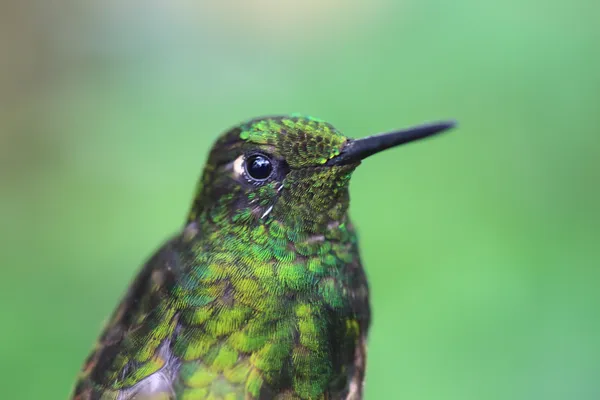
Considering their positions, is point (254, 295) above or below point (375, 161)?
below

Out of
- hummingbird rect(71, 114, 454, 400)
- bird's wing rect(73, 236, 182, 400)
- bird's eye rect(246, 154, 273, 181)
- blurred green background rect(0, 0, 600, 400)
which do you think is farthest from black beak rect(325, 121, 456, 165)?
blurred green background rect(0, 0, 600, 400)

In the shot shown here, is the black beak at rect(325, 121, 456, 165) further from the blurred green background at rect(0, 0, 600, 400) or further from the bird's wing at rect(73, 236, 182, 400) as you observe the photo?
the blurred green background at rect(0, 0, 600, 400)

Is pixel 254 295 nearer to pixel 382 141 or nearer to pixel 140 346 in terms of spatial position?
pixel 140 346

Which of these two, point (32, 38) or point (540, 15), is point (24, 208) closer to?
point (32, 38)

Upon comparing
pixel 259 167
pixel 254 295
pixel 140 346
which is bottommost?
pixel 140 346

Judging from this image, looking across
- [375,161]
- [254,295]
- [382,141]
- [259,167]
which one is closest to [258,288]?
[254,295]

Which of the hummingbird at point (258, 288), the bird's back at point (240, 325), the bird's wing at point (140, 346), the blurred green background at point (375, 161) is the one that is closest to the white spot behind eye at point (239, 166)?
the hummingbird at point (258, 288)

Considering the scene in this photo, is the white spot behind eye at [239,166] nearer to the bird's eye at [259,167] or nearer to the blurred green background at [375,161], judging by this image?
the bird's eye at [259,167]
